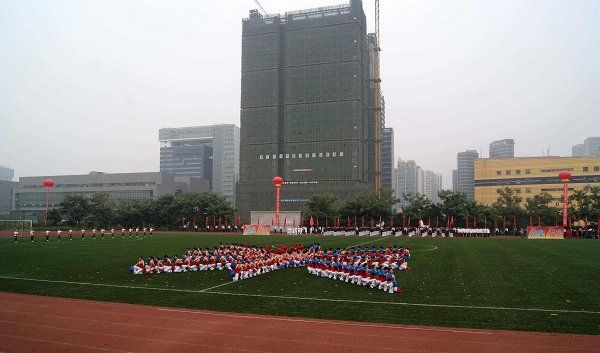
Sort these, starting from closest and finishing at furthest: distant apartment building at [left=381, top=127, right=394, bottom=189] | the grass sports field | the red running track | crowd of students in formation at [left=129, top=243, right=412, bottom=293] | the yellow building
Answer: the red running track
the grass sports field
crowd of students in formation at [left=129, top=243, right=412, bottom=293]
the yellow building
distant apartment building at [left=381, top=127, right=394, bottom=189]

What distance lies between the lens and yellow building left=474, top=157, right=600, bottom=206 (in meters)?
95.4

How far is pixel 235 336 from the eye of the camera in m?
10.2

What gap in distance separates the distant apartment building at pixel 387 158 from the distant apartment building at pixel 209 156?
57.5 m

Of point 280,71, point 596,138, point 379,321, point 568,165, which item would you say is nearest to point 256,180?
point 280,71

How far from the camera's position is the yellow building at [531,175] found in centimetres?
9538

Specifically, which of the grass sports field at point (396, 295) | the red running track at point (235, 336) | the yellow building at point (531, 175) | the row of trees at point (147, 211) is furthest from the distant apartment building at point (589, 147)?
the red running track at point (235, 336)

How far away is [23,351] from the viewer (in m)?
9.46

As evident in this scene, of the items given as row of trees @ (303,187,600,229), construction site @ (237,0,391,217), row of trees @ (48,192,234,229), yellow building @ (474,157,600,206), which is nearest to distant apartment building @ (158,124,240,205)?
construction site @ (237,0,391,217)

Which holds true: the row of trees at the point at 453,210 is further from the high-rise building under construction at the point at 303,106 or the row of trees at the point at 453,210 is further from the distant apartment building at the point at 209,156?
the distant apartment building at the point at 209,156

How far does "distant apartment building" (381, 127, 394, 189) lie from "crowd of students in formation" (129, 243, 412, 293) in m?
127

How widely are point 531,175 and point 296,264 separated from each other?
94.8m

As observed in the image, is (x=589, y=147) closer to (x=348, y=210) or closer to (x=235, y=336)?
(x=348, y=210)

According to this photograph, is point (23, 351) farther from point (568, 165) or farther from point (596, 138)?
point (596, 138)

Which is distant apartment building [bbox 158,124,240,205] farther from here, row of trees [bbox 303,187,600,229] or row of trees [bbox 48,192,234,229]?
row of trees [bbox 303,187,600,229]
